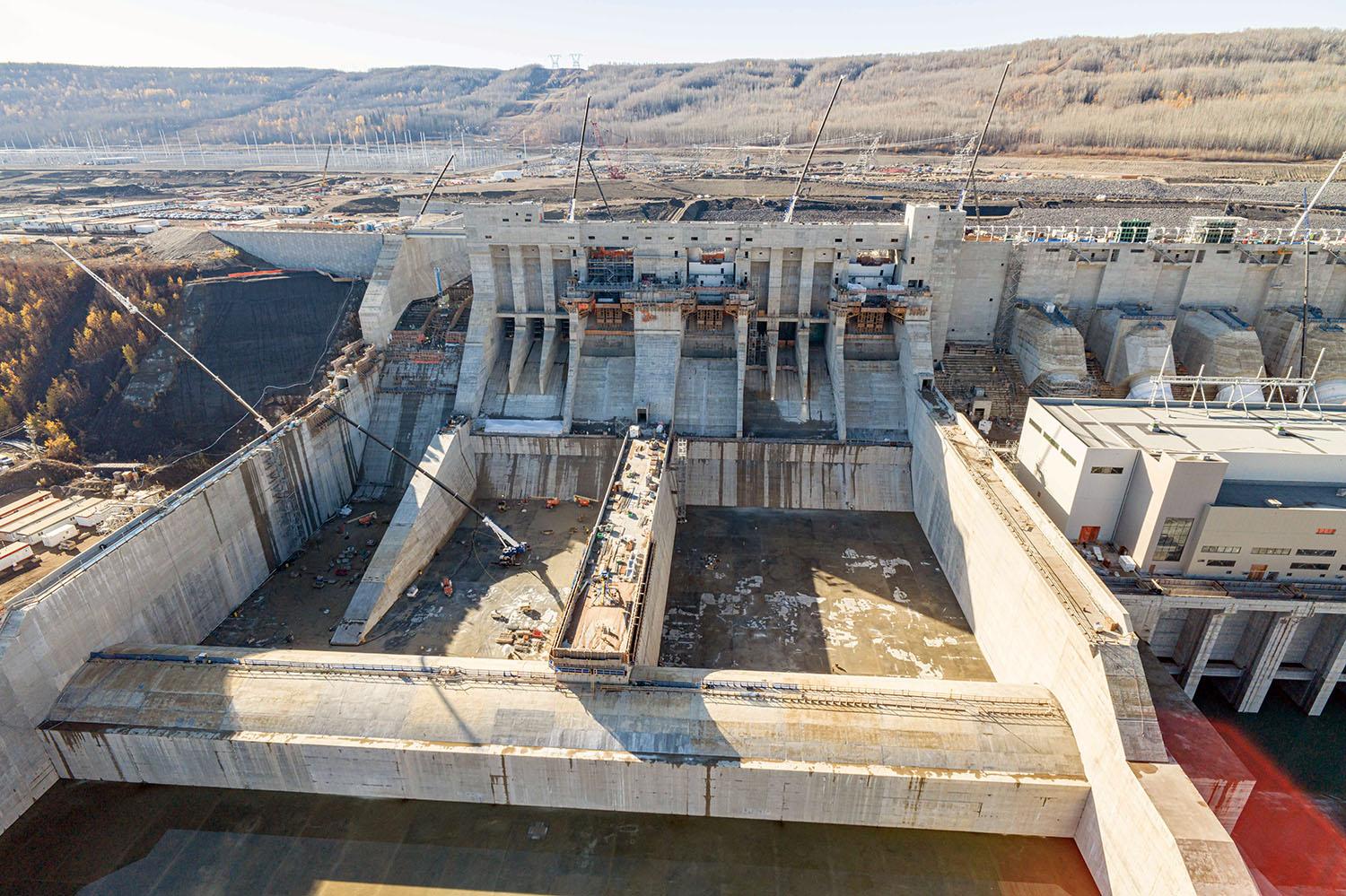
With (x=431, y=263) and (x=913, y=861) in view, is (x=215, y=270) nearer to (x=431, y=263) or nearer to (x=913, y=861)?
(x=431, y=263)

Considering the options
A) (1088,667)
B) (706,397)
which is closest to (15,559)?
(706,397)

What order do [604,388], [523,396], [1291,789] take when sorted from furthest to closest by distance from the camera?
1. [523,396]
2. [604,388]
3. [1291,789]

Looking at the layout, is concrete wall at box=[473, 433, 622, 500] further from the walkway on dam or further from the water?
the water

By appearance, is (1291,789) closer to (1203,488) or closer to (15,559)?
(1203,488)

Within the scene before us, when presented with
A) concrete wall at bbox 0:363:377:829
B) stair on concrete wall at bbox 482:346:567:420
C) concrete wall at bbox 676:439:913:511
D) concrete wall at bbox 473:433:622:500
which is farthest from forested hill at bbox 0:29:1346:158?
concrete wall at bbox 0:363:377:829

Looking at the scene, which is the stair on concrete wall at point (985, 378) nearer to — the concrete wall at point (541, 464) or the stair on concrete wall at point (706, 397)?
the stair on concrete wall at point (706, 397)

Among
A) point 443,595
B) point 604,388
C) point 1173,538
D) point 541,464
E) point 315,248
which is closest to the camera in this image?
point 1173,538
